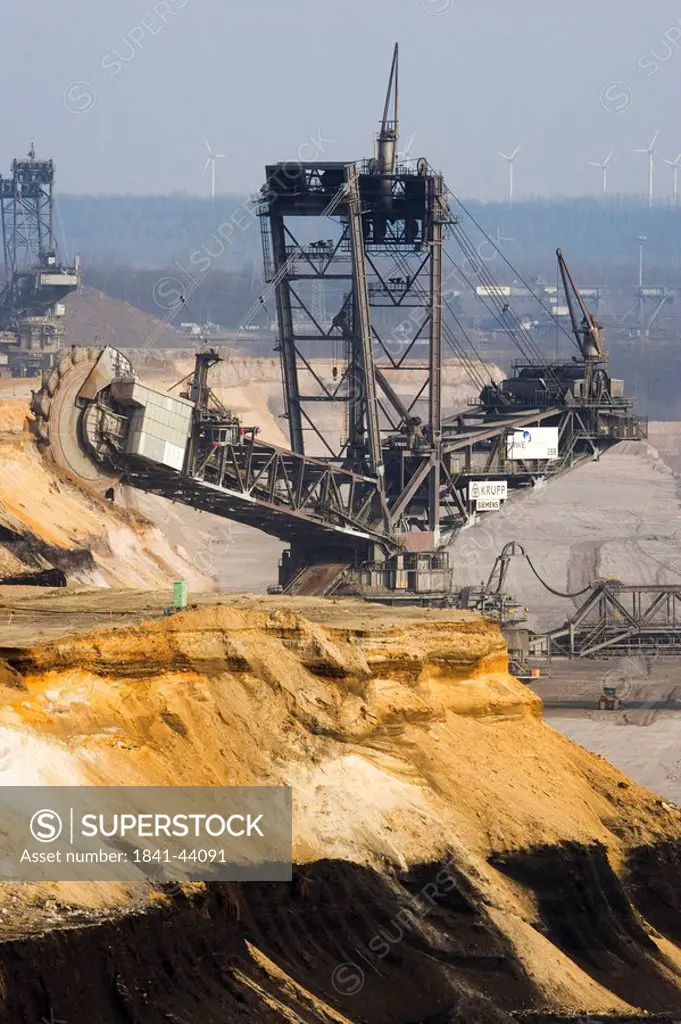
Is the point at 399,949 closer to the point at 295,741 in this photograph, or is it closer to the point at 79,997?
the point at 295,741

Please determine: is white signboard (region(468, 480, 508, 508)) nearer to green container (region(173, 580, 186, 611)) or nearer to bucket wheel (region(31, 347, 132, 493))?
bucket wheel (region(31, 347, 132, 493))

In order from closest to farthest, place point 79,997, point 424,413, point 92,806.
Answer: point 79,997 → point 92,806 → point 424,413

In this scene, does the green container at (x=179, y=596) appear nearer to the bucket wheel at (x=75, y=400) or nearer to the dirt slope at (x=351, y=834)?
the dirt slope at (x=351, y=834)

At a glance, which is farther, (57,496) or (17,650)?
(57,496)

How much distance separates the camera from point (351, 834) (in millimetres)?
34844

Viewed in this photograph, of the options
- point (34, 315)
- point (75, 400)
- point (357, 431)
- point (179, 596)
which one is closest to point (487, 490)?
point (357, 431)

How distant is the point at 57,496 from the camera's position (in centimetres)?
7619

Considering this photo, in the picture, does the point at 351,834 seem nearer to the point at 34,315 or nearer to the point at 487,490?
the point at 487,490

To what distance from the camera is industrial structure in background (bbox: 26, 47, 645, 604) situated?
221 ft

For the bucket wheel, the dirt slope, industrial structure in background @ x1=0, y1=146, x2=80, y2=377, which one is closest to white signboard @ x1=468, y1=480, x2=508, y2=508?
the bucket wheel

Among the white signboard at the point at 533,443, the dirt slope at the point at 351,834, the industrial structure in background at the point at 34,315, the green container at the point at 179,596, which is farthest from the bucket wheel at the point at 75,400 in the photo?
the industrial structure in background at the point at 34,315

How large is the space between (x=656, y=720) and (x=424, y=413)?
364 ft

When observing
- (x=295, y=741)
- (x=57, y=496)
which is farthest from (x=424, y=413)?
(x=295, y=741)

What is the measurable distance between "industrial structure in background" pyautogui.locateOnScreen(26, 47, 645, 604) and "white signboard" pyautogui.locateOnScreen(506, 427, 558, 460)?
36 millimetres
